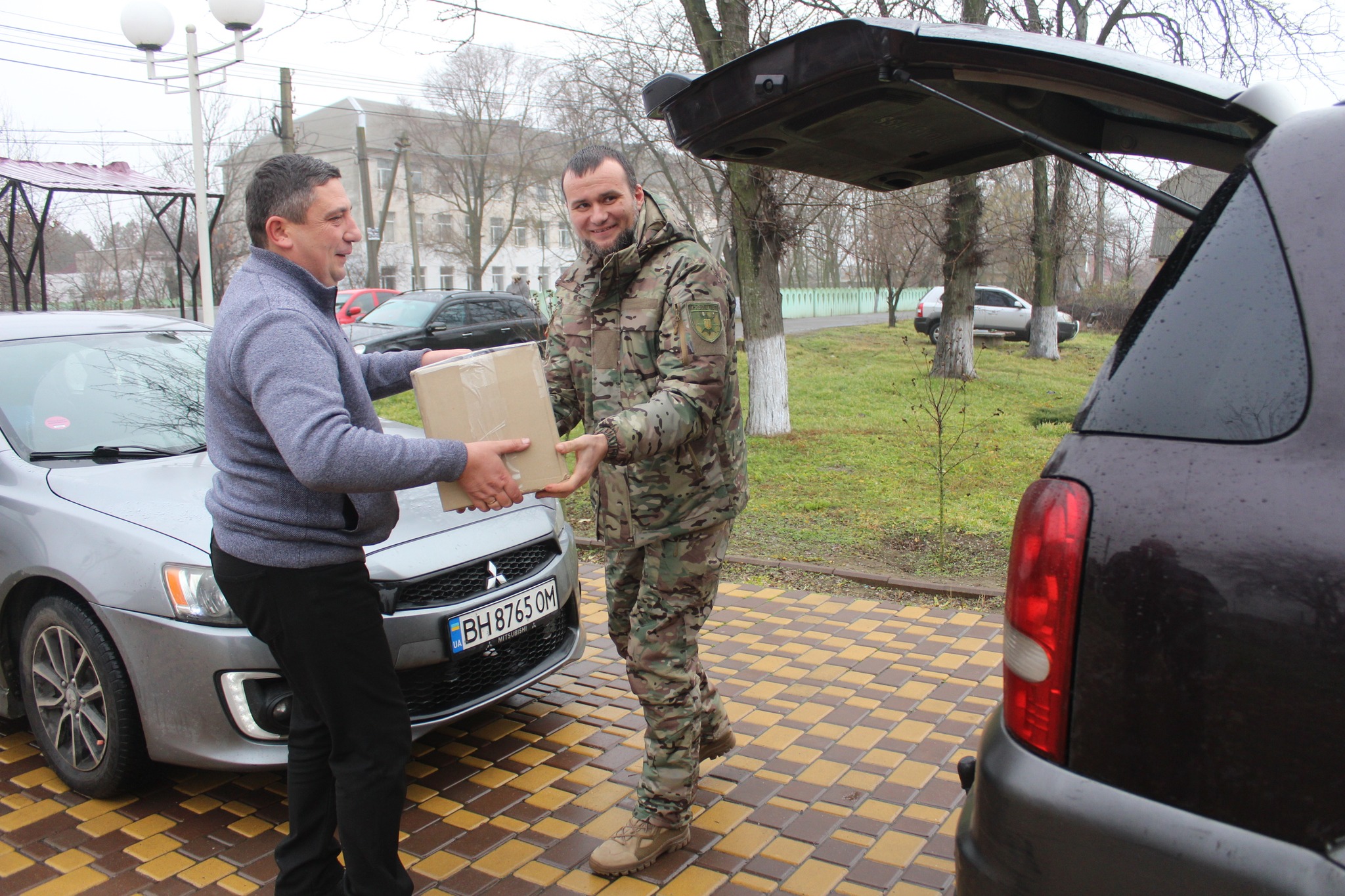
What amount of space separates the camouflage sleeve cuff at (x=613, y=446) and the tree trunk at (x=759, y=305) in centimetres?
697

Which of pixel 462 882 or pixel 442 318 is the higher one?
pixel 442 318

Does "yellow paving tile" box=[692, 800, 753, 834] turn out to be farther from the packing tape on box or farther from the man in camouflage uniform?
the packing tape on box

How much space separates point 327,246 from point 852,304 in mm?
54601

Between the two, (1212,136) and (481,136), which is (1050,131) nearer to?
(1212,136)

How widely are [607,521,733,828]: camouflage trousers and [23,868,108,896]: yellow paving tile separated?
1.56m

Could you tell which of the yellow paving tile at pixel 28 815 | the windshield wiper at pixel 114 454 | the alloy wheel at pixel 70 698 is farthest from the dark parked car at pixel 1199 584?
the windshield wiper at pixel 114 454

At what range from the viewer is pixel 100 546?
2.99 meters

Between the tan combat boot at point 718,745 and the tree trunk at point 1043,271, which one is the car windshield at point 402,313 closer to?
the tree trunk at point 1043,271

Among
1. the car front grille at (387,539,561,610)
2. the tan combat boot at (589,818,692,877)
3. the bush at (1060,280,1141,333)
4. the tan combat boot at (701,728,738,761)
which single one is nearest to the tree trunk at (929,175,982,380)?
the car front grille at (387,539,561,610)

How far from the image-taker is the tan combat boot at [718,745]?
313 cm

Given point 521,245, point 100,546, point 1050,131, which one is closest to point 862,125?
point 1050,131

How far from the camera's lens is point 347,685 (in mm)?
2186

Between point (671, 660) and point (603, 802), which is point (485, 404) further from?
point (603, 802)

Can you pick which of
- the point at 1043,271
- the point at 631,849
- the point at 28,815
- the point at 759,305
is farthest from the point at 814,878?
the point at 1043,271
